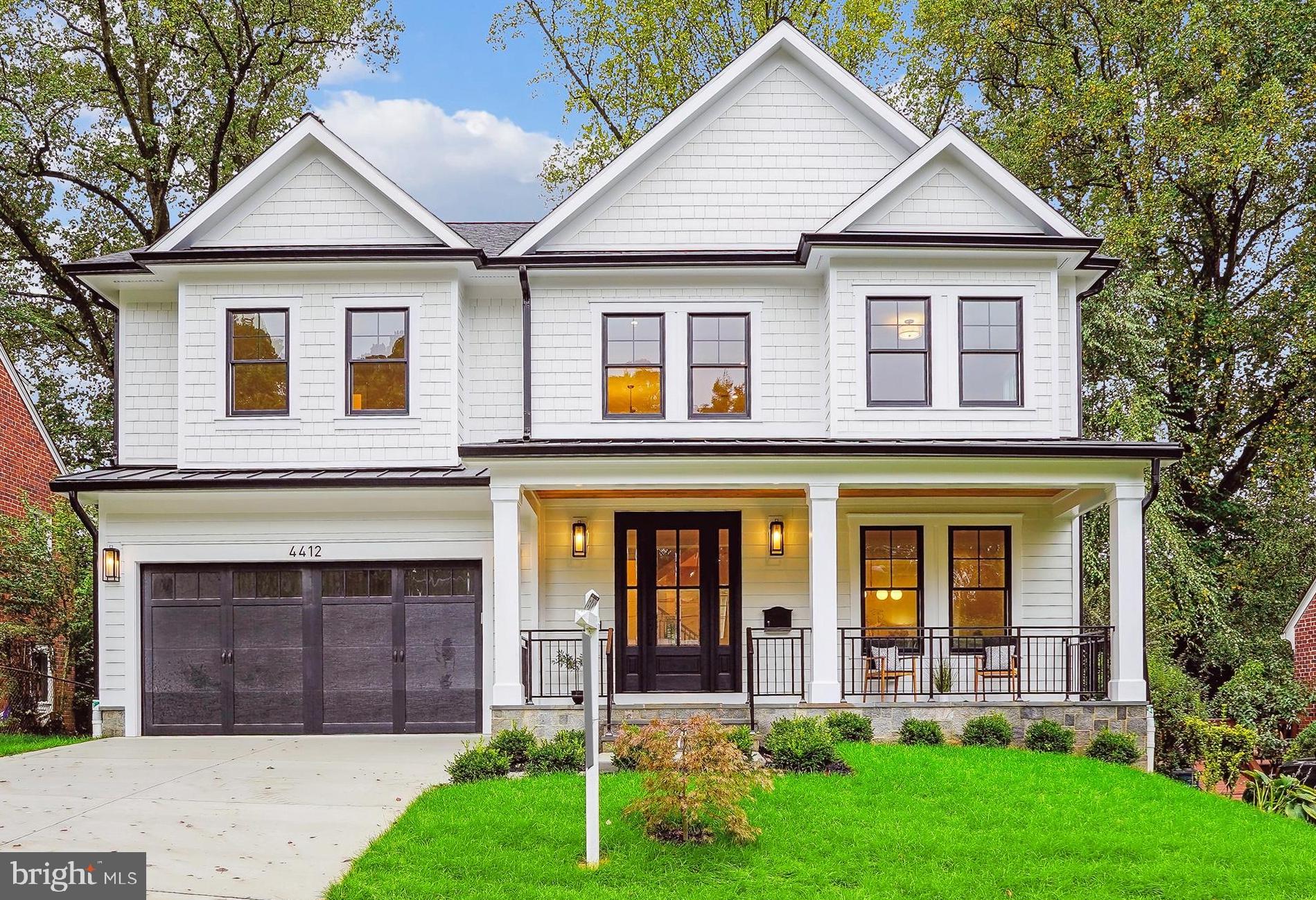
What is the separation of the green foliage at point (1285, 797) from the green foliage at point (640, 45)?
18288 mm

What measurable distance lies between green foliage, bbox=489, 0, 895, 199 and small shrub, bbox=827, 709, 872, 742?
1604 centimetres

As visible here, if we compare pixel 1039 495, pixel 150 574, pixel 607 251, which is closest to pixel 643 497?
pixel 607 251

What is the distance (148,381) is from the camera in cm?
1349

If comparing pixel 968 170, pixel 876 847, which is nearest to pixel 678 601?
pixel 876 847

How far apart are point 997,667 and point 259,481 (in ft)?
32.3

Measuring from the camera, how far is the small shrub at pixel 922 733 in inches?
423

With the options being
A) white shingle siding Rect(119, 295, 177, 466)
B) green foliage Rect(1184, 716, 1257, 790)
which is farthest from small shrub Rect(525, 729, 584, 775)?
green foliage Rect(1184, 716, 1257, 790)

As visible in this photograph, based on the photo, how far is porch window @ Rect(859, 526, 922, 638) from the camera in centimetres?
1346

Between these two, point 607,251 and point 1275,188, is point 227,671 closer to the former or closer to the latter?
point 607,251

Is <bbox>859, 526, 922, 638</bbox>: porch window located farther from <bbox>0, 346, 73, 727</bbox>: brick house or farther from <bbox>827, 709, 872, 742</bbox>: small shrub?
<bbox>0, 346, 73, 727</bbox>: brick house

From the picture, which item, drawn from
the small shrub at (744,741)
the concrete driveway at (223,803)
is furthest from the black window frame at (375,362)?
the small shrub at (744,741)

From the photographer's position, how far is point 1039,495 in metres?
13.4

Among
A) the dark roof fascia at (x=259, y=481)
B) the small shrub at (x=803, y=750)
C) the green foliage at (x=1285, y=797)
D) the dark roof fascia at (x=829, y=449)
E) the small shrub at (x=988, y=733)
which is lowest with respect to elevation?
the green foliage at (x=1285, y=797)

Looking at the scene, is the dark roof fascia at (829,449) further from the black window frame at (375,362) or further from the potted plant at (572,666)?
the potted plant at (572,666)
